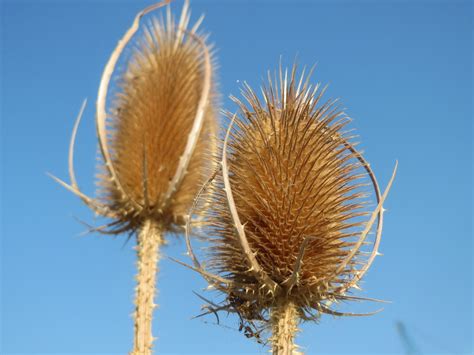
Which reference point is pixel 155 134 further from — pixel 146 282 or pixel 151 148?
pixel 146 282

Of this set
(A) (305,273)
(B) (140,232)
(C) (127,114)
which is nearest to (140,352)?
(B) (140,232)

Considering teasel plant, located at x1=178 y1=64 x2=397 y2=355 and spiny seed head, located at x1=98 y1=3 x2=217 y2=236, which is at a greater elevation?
spiny seed head, located at x1=98 y1=3 x2=217 y2=236

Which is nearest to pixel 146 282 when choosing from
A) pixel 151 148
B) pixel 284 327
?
pixel 151 148

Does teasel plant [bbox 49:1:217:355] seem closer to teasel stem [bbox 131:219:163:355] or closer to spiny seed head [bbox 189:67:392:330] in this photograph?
teasel stem [bbox 131:219:163:355]

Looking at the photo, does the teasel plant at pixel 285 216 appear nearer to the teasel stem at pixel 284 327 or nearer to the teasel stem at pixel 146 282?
the teasel stem at pixel 284 327

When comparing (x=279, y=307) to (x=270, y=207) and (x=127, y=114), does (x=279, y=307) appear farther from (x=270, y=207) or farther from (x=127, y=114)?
(x=127, y=114)


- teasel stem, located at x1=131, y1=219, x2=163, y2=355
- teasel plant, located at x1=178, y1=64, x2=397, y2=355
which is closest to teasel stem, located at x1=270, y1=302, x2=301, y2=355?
teasel plant, located at x1=178, y1=64, x2=397, y2=355

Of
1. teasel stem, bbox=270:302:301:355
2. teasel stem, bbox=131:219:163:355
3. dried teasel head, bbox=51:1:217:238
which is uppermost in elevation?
dried teasel head, bbox=51:1:217:238

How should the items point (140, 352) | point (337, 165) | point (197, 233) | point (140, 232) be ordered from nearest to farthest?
point (337, 165), point (140, 352), point (140, 232), point (197, 233)
